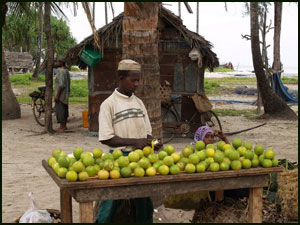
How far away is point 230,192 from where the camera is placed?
194 inches

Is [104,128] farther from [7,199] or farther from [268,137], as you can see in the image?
[268,137]

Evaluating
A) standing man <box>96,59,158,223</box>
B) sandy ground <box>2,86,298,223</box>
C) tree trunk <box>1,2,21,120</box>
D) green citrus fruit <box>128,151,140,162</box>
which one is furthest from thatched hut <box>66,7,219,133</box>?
green citrus fruit <box>128,151,140,162</box>

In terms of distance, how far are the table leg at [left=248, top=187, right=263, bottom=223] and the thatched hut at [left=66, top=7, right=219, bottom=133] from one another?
6.10 metres

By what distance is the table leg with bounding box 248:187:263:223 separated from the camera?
3.85 meters

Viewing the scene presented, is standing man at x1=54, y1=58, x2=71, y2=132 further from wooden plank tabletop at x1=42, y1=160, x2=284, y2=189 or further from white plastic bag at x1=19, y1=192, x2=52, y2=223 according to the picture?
wooden plank tabletop at x1=42, y1=160, x2=284, y2=189

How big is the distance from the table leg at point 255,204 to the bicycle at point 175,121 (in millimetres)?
5902

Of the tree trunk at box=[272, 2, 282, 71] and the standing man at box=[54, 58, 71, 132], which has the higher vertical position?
the tree trunk at box=[272, 2, 282, 71]

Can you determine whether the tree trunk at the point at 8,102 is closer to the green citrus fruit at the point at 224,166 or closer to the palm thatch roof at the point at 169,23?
the palm thatch roof at the point at 169,23

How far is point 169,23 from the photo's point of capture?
32.3ft

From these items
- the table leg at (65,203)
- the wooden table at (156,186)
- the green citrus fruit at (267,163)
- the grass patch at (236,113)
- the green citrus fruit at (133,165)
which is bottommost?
the grass patch at (236,113)

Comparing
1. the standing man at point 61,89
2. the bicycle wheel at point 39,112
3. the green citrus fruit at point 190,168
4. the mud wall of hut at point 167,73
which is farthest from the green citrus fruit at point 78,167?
the bicycle wheel at point 39,112

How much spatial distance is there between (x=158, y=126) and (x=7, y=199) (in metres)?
2.25

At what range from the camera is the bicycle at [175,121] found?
10016 mm

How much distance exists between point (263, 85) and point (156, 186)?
37.3 ft
